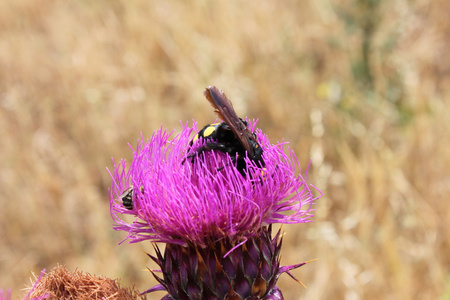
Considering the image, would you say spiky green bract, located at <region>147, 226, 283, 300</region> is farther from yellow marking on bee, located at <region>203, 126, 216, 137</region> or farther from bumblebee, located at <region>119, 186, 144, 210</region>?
yellow marking on bee, located at <region>203, 126, 216, 137</region>

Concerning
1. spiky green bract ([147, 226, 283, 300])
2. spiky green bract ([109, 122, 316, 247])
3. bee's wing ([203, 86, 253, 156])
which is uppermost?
bee's wing ([203, 86, 253, 156])

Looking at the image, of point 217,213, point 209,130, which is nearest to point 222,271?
point 217,213

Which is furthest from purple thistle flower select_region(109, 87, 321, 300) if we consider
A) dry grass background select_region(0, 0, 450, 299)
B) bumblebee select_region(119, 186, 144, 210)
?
dry grass background select_region(0, 0, 450, 299)

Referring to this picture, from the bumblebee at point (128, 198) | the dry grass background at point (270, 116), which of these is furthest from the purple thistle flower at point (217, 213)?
the dry grass background at point (270, 116)

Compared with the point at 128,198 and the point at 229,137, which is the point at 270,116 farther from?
the point at 128,198

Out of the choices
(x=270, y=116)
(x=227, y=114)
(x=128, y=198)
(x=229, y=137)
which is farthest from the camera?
(x=270, y=116)

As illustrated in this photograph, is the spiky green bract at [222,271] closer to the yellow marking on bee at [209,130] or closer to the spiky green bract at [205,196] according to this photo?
the spiky green bract at [205,196]

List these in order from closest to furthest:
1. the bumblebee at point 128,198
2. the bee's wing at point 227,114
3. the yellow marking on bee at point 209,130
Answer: the bee's wing at point 227,114 < the bumblebee at point 128,198 < the yellow marking on bee at point 209,130
